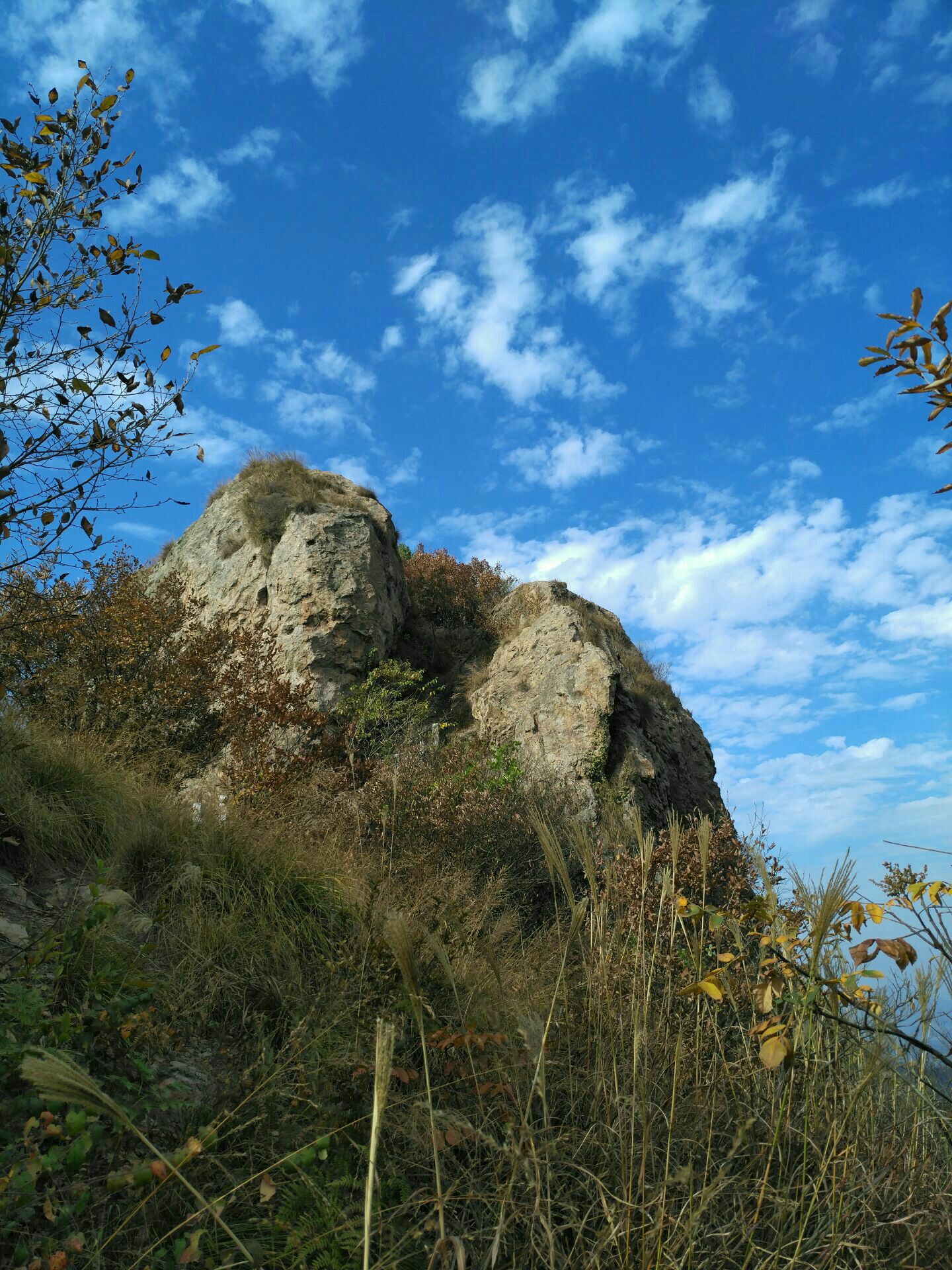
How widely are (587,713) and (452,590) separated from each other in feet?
18.3

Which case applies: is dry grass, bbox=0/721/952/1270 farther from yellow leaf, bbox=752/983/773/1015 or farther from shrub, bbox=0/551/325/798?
shrub, bbox=0/551/325/798

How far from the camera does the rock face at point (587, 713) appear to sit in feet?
31.5

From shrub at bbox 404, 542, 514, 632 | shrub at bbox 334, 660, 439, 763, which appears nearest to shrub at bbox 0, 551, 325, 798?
shrub at bbox 334, 660, 439, 763

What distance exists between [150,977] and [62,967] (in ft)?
1.76

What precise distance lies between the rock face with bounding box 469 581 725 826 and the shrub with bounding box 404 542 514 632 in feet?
4.77

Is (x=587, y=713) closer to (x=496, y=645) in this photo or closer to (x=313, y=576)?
(x=496, y=645)

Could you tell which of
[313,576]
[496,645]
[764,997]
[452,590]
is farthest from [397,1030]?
[452,590]

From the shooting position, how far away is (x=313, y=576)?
10.9m

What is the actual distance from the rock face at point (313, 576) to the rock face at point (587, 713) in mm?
1981

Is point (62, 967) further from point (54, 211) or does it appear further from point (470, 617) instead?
point (470, 617)

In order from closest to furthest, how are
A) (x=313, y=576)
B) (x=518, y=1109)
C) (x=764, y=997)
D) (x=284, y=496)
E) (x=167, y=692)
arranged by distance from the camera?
(x=764, y=997) → (x=518, y=1109) → (x=167, y=692) → (x=313, y=576) → (x=284, y=496)

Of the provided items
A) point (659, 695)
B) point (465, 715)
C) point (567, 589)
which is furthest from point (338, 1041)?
point (567, 589)

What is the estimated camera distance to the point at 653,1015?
3348 mm

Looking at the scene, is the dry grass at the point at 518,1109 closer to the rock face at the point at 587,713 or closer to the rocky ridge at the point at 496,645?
the rock face at the point at 587,713
